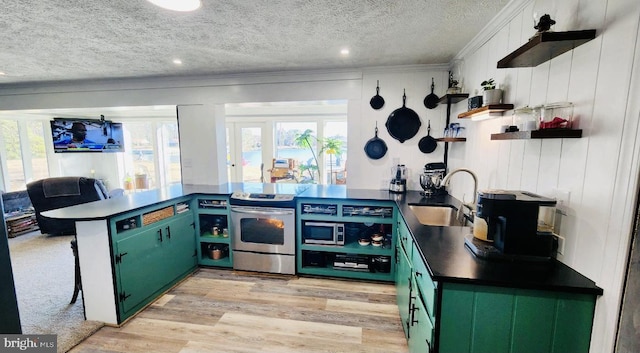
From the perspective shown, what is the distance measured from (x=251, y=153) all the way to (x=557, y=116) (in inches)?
216

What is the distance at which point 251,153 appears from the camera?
239 inches

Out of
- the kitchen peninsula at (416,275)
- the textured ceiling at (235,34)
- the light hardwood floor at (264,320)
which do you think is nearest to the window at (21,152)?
the textured ceiling at (235,34)

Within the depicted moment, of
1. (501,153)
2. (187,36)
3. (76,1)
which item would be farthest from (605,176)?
(76,1)

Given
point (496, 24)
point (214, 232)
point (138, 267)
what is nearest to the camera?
point (496, 24)

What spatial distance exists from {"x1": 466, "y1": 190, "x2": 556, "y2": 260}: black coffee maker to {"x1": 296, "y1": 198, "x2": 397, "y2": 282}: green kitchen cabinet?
1435mm

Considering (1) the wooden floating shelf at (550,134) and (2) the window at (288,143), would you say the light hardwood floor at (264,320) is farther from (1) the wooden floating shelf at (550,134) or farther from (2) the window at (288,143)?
(2) the window at (288,143)

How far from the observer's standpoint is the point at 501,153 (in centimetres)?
193

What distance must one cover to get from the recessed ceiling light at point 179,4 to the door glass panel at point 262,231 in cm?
207

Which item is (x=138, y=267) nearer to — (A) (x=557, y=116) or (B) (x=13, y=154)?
(A) (x=557, y=116)

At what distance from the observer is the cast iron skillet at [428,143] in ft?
10.5

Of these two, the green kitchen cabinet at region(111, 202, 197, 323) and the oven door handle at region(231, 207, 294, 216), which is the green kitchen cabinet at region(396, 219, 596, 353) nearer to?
the oven door handle at region(231, 207, 294, 216)

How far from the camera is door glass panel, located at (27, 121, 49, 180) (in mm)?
5406

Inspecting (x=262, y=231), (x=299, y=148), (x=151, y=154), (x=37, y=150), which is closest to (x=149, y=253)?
(x=262, y=231)

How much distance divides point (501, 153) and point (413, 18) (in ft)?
3.81
